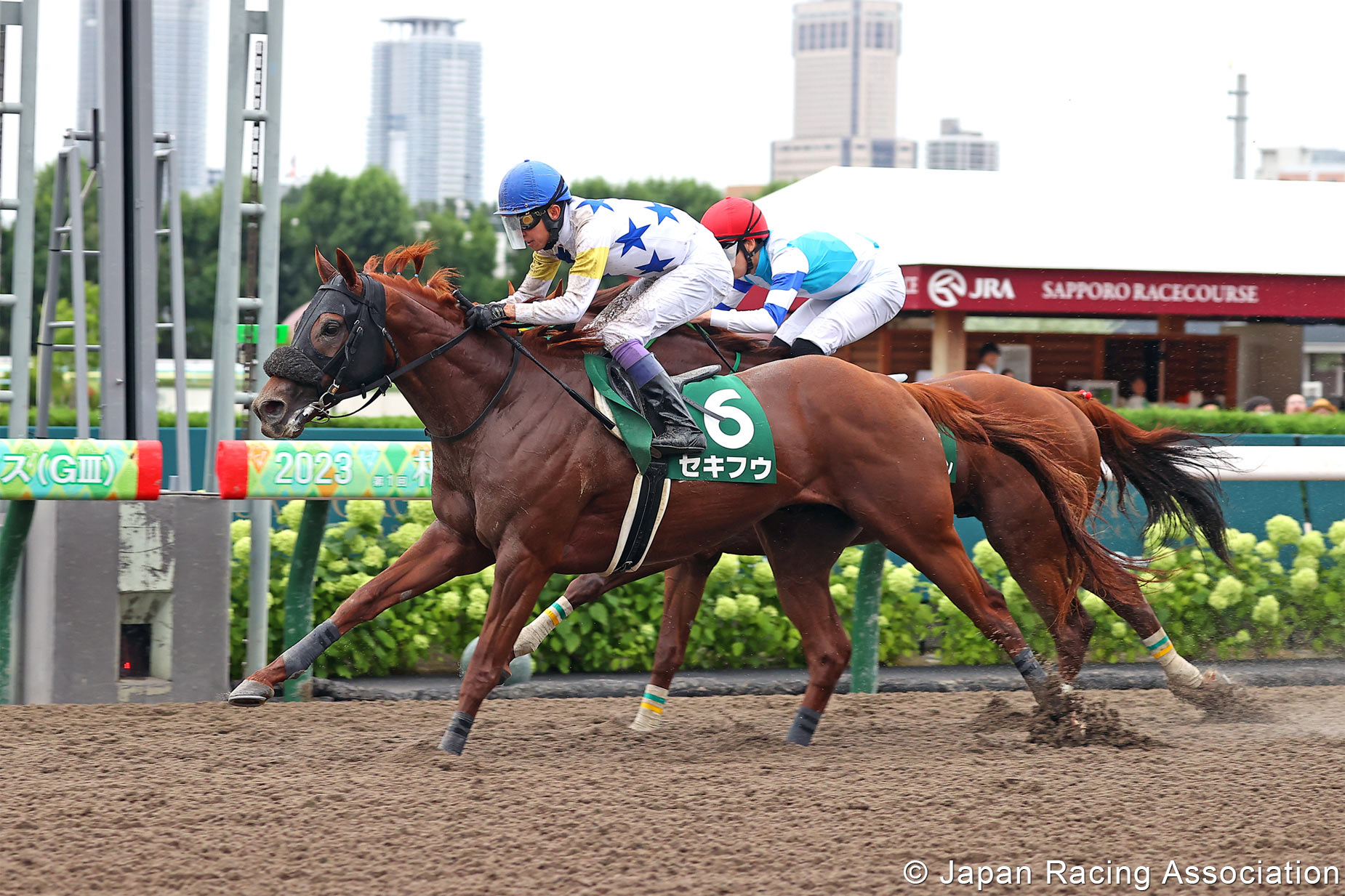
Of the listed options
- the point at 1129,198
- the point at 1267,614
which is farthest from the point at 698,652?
the point at 1129,198

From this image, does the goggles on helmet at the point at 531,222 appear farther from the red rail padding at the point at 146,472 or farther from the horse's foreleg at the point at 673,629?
the red rail padding at the point at 146,472

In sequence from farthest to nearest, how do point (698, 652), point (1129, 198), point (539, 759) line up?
1. point (1129, 198)
2. point (698, 652)
3. point (539, 759)

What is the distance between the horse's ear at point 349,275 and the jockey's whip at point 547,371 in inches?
12.1

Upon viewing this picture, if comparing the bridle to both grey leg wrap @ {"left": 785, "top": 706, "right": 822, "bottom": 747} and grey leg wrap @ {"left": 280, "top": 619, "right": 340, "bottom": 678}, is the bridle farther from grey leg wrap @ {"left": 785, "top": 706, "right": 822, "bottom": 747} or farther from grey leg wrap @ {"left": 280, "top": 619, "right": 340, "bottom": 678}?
grey leg wrap @ {"left": 785, "top": 706, "right": 822, "bottom": 747}

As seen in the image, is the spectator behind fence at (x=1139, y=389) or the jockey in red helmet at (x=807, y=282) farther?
the spectator behind fence at (x=1139, y=389)

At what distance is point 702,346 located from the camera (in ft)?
15.9

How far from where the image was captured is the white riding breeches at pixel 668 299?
4.38 m

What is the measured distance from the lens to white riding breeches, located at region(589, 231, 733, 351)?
4.38m

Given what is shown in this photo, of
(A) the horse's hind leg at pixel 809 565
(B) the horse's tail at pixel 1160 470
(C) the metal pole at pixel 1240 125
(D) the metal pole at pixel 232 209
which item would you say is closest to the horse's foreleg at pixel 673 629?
(A) the horse's hind leg at pixel 809 565

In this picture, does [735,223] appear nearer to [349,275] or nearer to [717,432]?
[717,432]

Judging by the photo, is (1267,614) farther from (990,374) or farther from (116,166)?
(116,166)

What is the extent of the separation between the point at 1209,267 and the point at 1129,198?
1.67 m

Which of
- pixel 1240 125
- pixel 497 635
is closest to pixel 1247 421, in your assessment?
pixel 497 635

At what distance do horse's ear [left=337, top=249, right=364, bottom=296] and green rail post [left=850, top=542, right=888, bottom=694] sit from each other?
7.56ft
